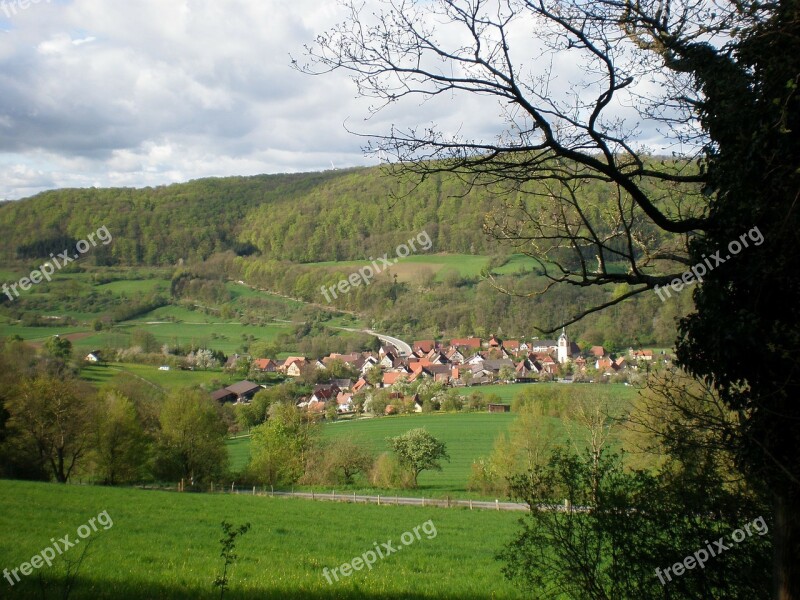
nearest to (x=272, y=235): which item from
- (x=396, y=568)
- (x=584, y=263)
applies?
(x=396, y=568)

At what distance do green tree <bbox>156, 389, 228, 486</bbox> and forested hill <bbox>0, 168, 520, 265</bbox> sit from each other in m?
31.6

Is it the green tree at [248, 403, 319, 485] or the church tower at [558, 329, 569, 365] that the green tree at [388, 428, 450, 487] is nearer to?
the green tree at [248, 403, 319, 485]

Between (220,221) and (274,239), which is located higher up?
(220,221)

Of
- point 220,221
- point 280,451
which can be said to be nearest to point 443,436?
point 280,451

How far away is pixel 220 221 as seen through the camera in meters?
100

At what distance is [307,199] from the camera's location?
315 feet

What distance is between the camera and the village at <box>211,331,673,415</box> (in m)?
46.2

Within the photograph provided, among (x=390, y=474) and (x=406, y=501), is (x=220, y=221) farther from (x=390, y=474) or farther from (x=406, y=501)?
(x=406, y=501)

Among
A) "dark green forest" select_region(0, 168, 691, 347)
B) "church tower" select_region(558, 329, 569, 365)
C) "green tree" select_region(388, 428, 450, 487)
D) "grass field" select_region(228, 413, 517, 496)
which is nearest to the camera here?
"green tree" select_region(388, 428, 450, 487)

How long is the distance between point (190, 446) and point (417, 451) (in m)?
11.9

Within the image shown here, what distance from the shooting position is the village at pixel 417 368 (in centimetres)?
4616

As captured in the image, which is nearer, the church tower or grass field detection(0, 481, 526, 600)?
grass field detection(0, 481, 526, 600)

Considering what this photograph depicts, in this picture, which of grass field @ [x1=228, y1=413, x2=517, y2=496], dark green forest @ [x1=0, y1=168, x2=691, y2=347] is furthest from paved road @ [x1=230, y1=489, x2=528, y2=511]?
dark green forest @ [x1=0, y1=168, x2=691, y2=347]

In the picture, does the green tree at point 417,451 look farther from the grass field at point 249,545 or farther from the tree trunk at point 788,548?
the tree trunk at point 788,548
